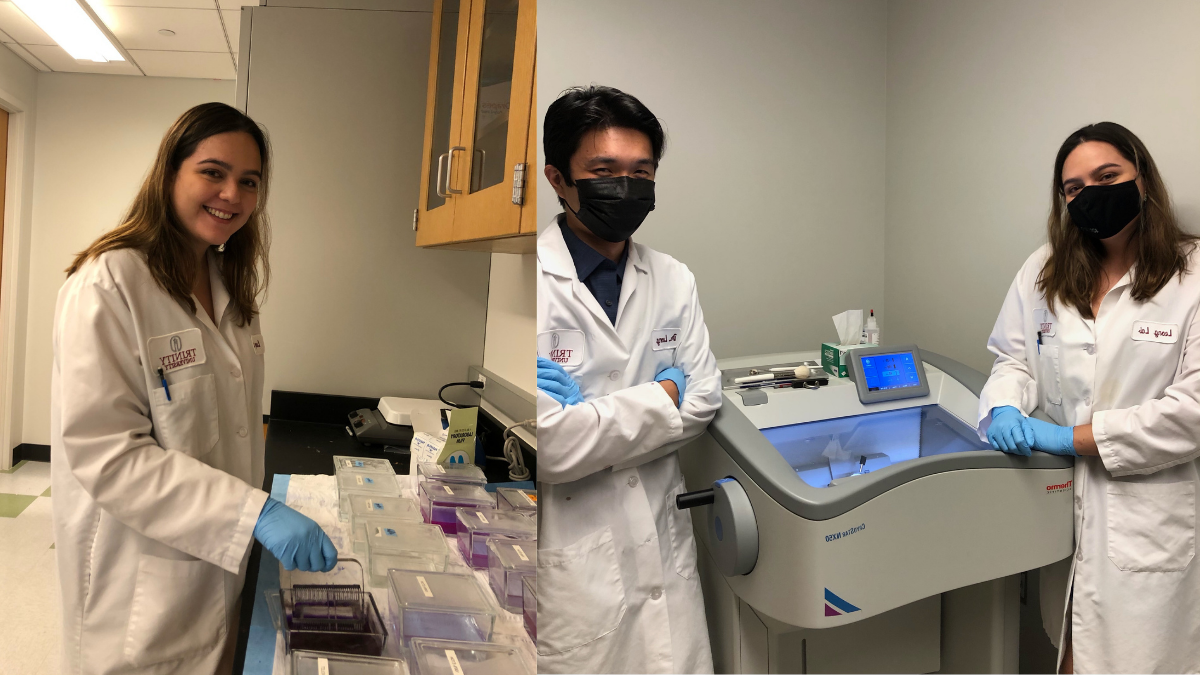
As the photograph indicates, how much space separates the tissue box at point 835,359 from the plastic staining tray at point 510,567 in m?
1.18

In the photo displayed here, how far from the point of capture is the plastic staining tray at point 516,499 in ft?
2.10

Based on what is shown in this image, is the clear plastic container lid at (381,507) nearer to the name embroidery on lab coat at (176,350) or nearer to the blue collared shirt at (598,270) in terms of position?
the name embroidery on lab coat at (176,350)

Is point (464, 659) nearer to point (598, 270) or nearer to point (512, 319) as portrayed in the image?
point (512, 319)

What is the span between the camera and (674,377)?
1385 millimetres

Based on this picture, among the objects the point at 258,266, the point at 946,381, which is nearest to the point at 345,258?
the point at 258,266

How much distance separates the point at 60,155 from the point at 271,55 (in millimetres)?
143

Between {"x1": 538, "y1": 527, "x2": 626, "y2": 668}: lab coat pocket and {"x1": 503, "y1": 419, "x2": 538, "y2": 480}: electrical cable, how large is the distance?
0.74 m

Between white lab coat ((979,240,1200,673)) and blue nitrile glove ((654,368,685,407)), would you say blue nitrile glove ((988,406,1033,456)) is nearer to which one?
white lab coat ((979,240,1200,673))

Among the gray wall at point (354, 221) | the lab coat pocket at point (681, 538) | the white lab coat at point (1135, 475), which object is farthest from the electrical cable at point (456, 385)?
the white lab coat at point (1135, 475)

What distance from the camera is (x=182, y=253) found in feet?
1.28

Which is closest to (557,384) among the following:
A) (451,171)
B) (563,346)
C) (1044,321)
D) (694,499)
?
(563,346)

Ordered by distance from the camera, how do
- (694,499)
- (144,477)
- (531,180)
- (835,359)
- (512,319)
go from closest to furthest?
(144,477), (512,319), (531,180), (694,499), (835,359)

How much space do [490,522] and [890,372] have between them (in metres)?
1.36

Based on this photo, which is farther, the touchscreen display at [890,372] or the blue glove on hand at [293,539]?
the touchscreen display at [890,372]
